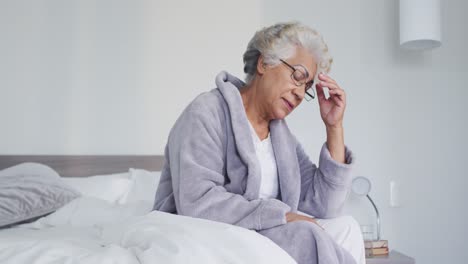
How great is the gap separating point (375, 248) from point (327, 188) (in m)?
1.16

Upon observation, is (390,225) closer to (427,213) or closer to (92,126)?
(427,213)

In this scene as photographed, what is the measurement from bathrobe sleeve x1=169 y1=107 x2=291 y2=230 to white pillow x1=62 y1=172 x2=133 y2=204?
1.12 meters

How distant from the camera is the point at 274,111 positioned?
1503 millimetres

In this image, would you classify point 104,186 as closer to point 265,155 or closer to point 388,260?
point 265,155

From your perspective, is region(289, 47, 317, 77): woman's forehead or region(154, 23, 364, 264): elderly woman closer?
region(154, 23, 364, 264): elderly woman

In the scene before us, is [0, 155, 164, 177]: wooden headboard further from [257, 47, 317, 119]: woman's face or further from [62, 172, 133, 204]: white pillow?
[257, 47, 317, 119]: woman's face

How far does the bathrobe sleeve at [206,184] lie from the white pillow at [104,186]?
1.12 meters

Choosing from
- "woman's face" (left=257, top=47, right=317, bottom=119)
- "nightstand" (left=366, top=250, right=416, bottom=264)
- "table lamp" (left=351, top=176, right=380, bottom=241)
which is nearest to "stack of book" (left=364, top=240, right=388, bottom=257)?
"nightstand" (left=366, top=250, right=416, bottom=264)

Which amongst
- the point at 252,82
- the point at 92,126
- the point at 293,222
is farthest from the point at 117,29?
the point at 293,222

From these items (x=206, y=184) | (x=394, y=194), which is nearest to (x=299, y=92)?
(x=206, y=184)

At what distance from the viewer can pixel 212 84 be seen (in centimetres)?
283

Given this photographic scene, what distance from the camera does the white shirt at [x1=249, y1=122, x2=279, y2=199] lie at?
1.50 meters

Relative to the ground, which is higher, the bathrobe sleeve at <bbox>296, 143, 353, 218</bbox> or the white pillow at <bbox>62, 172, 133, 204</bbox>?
the bathrobe sleeve at <bbox>296, 143, 353, 218</bbox>

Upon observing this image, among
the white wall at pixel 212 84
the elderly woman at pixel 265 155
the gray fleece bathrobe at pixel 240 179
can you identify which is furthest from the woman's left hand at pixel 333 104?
the white wall at pixel 212 84
